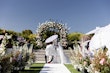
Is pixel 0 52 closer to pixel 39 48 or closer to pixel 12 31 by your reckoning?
pixel 39 48

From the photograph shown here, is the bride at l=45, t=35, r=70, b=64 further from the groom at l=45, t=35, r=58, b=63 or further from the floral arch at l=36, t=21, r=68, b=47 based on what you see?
the floral arch at l=36, t=21, r=68, b=47

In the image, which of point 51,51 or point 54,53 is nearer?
point 51,51

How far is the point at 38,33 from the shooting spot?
35156mm

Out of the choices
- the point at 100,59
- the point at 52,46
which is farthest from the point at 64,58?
the point at 100,59

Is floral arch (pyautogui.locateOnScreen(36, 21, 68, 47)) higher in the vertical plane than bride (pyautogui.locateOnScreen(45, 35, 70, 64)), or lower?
higher

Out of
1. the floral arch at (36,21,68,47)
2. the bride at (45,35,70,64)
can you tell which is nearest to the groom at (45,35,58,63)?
the bride at (45,35,70,64)

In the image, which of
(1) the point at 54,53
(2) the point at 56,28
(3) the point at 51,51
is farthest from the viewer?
(2) the point at 56,28

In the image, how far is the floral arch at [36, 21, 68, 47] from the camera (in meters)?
34.3

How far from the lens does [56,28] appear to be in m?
35.0

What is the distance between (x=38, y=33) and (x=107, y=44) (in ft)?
67.7

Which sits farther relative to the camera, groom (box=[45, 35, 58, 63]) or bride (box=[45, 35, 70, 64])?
bride (box=[45, 35, 70, 64])

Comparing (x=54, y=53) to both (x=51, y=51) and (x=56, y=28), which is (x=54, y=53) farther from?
(x=56, y=28)

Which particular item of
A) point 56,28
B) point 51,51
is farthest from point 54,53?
point 56,28

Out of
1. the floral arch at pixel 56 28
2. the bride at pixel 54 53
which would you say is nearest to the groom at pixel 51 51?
the bride at pixel 54 53
